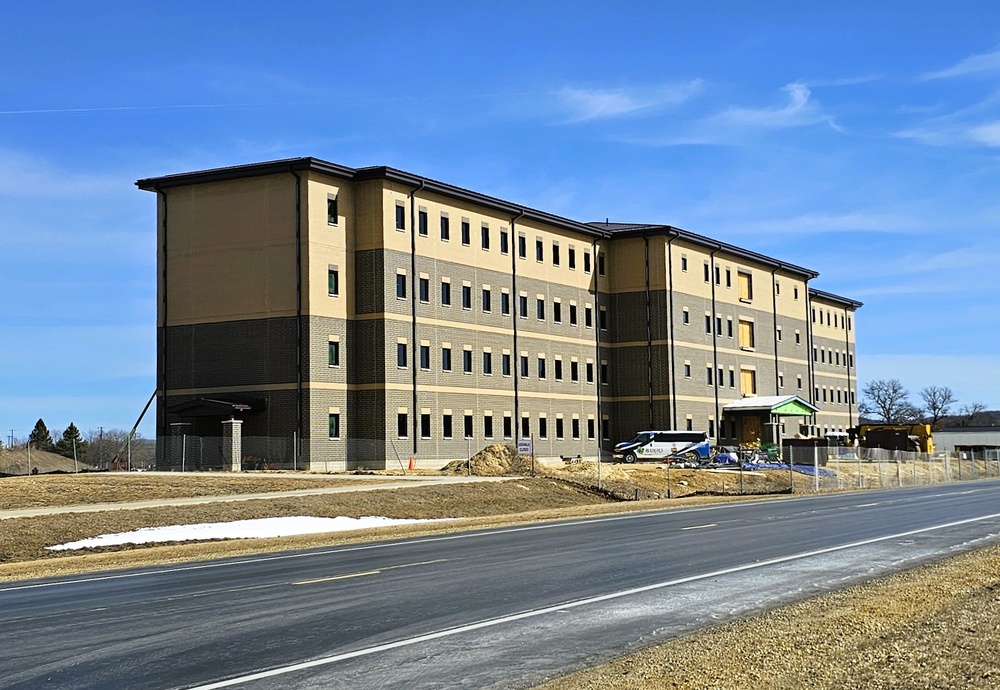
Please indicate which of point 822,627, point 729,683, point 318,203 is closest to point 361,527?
point 822,627

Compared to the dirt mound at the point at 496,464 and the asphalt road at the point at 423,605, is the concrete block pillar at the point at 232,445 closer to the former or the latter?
the dirt mound at the point at 496,464

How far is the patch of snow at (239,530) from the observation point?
27.3m

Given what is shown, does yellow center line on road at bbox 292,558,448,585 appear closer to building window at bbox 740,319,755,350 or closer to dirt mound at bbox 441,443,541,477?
dirt mound at bbox 441,443,541,477

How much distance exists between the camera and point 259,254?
58.8 meters

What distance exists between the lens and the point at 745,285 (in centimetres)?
9081

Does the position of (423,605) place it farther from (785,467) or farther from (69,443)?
(69,443)

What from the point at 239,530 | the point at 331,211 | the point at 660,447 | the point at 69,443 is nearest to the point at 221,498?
the point at 239,530

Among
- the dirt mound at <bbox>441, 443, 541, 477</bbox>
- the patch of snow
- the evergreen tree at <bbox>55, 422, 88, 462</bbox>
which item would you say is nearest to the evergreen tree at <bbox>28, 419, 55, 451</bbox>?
the evergreen tree at <bbox>55, 422, 88, 462</bbox>

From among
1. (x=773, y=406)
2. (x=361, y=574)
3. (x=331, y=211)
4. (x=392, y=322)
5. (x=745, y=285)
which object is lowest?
(x=361, y=574)

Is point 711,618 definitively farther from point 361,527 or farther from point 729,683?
point 361,527

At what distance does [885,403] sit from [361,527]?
16327cm

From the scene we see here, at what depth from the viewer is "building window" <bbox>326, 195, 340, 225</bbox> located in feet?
194

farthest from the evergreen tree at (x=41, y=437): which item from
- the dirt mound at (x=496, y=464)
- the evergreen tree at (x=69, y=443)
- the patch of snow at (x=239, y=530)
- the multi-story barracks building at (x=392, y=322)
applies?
the patch of snow at (x=239, y=530)

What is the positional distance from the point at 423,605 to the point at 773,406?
70.7m
